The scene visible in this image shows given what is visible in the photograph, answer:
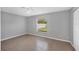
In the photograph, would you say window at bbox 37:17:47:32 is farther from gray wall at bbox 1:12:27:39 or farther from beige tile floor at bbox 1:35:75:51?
beige tile floor at bbox 1:35:75:51

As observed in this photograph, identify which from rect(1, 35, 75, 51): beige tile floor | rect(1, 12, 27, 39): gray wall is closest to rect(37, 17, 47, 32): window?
rect(1, 12, 27, 39): gray wall

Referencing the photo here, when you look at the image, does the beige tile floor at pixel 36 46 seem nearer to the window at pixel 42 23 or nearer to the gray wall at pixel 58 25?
the gray wall at pixel 58 25

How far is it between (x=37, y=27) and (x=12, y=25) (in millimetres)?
1754

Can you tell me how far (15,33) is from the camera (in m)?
5.45

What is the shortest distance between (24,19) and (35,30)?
1291 millimetres

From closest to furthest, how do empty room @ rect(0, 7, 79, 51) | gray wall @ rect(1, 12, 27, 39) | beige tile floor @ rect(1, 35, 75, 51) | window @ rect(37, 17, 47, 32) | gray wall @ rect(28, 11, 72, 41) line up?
beige tile floor @ rect(1, 35, 75, 51) → empty room @ rect(0, 7, 79, 51) → gray wall @ rect(28, 11, 72, 41) → gray wall @ rect(1, 12, 27, 39) → window @ rect(37, 17, 47, 32)

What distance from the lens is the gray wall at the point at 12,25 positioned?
14.9ft

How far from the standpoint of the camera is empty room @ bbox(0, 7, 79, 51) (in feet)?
12.5

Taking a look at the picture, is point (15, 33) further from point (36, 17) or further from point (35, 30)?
point (36, 17)

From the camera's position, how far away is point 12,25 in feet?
17.0

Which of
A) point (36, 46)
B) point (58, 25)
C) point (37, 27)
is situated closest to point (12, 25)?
point (37, 27)

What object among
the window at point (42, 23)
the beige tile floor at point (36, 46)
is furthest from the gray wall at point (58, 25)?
the beige tile floor at point (36, 46)
